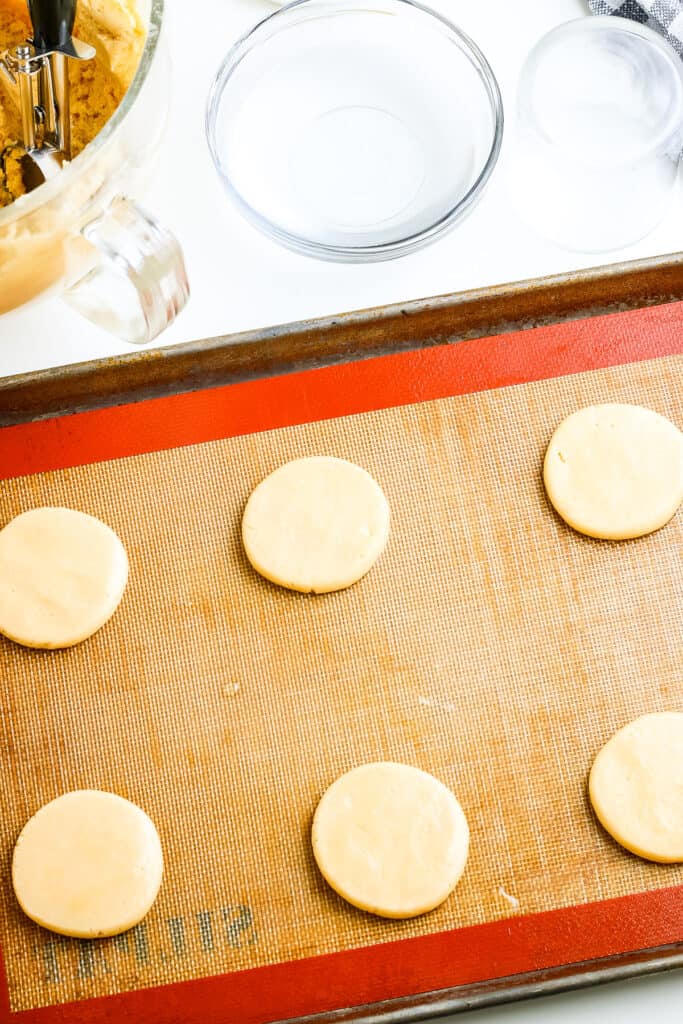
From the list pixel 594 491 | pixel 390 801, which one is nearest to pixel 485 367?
pixel 594 491

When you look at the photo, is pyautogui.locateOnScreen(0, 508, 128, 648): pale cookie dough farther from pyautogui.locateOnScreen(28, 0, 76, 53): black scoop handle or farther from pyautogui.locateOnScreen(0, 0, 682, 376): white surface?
pyautogui.locateOnScreen(28, 0, 76, 53): black scoop handle

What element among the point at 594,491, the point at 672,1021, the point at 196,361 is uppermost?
the point at 196,361

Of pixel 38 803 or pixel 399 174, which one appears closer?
pixel 38 803

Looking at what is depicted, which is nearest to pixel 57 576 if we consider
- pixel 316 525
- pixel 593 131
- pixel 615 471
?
pixel 316 525

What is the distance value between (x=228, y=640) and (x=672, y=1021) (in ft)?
1.41

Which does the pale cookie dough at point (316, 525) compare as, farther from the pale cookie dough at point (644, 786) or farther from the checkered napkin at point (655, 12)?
the checkered napkin at point (655, 12)

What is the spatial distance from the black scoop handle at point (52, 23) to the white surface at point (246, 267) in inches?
7.4

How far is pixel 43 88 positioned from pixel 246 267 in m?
0.21

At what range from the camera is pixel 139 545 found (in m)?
0.80

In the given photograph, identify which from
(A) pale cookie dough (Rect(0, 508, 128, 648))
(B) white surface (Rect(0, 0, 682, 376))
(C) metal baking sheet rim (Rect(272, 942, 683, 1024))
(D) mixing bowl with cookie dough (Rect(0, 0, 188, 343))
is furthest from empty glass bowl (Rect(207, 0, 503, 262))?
(C) metal baking sheet rim (Rect(272, 942, 683, 1024))

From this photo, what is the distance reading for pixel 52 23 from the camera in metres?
0.66

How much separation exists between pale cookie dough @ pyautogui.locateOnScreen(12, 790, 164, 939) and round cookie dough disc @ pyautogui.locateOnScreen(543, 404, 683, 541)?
1.34ft

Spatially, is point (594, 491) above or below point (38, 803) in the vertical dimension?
above

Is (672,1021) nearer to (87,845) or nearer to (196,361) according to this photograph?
(87,845)
